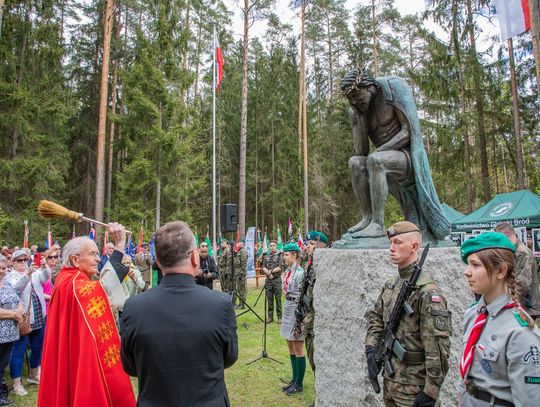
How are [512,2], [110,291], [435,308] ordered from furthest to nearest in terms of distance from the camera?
[512,2], [110,291], [435,308]

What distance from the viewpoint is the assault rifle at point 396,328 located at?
7.43 ft

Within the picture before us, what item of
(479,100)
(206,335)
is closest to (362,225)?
(206,335)

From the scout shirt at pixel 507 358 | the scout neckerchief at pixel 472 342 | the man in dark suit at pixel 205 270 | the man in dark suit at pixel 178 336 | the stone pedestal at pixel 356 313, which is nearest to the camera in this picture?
the scout shirt at pixel 507 358

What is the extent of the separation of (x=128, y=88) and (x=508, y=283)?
2052 cm

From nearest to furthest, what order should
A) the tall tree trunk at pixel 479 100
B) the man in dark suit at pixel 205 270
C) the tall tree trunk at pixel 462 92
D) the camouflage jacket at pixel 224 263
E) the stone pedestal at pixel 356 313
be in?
the stone pedestal at pixel 356 313 → the man in dark suit at pixel 205 270 → the camouflage jacket at pixel 224 263 → the tall tree trunk at pixel 479 100 → the tall tree trunk at pixel 462 92

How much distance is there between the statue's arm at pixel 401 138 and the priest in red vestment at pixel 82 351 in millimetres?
2509

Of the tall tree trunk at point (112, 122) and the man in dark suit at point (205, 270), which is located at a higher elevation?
the tall tree trunk at point (112, 122)

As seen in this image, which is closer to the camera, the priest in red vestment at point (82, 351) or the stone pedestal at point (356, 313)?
the priest in red vestment at point (82, 351)

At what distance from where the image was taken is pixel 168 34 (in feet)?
65.4

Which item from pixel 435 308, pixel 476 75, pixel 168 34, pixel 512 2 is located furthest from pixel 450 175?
pixel 435 308

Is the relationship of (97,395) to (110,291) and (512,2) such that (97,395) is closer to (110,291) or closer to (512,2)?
(110,291)

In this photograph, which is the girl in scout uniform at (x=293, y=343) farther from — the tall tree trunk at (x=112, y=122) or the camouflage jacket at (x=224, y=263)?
the tall tree trunk at (x=112, y=122)

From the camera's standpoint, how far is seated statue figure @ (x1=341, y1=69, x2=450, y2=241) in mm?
3744

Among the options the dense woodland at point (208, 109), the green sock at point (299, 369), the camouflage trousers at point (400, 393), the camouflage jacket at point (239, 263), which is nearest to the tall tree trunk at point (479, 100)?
the dense woodland at point (208, 109)
